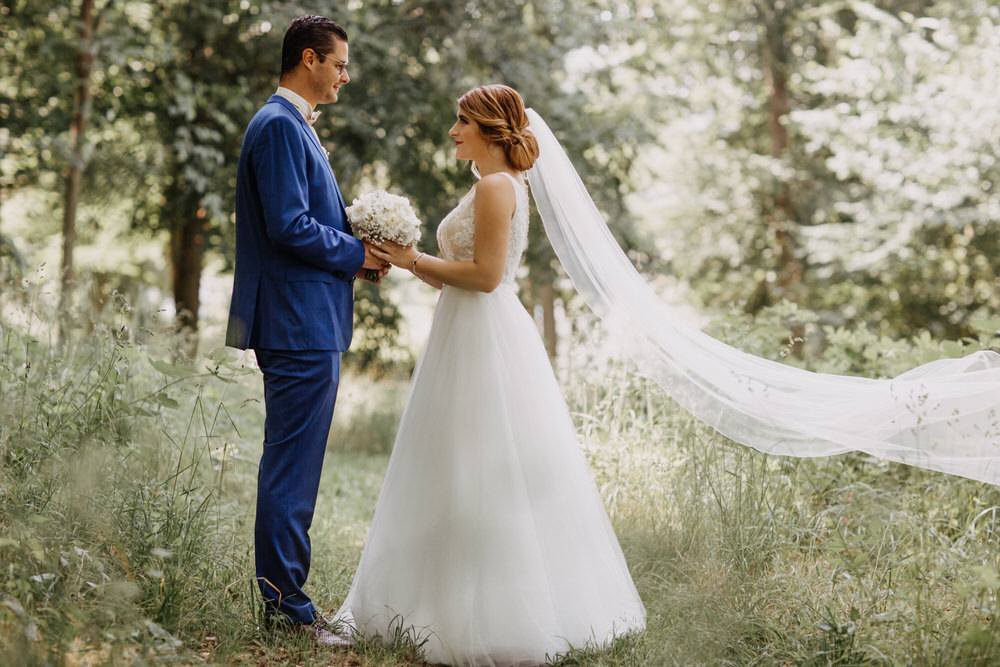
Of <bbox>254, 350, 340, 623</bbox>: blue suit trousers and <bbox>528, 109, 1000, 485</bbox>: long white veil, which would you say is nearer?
<bbox>254, 350, 340, 623</bbox>: blue suit trousers

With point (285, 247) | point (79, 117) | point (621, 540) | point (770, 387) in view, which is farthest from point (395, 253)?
point (79, 117)

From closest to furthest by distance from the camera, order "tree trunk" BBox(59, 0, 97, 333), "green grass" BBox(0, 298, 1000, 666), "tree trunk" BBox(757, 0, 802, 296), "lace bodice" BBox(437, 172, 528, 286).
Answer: "green grass" BBox(0, 298, 1000, 666) < "lace bodice" BBox(437, 172, 528, 286) < "tree trunk" BBox(59, 0, 97, 333) < "tree trunk" BBox(757, 0, 802, 296)

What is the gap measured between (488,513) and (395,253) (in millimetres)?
1140

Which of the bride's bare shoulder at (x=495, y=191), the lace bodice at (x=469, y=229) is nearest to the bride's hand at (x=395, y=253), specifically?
the lace bodice at (x=469, y=229)

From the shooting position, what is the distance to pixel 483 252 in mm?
3377

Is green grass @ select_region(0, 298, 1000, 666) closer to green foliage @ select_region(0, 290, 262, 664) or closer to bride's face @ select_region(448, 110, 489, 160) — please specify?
green foliage @ select_region(0, 290, 262, 664)

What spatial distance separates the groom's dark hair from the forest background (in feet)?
4.29

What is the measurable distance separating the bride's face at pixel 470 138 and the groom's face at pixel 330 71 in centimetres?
51

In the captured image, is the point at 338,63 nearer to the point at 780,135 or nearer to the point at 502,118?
the point at 502,118

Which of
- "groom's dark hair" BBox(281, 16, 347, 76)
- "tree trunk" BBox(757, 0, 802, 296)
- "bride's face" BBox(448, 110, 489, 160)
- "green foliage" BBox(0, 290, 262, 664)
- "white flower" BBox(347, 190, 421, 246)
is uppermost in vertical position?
"tree trunk" BBox(757, 0, 802, 296)

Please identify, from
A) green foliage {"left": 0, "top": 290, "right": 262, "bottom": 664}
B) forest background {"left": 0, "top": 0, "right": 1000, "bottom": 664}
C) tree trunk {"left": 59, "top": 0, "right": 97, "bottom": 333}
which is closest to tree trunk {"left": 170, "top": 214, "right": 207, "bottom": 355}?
forest background {"left": 0, "top": 0, "right": 1000, "bottom": 664}

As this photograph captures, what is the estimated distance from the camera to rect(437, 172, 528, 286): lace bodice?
3457 millimetres

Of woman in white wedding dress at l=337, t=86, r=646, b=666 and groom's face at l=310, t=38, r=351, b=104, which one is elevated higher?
groom's face at l=310, t=38, r=351, b=104

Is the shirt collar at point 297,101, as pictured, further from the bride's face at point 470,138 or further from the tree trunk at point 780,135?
the tree trunk at point 780,135
